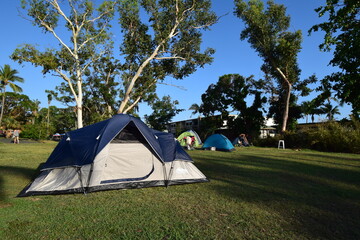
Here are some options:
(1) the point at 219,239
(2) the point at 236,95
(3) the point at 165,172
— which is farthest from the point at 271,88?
(1) the point at 219,239

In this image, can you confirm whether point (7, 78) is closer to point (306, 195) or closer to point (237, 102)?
point (237, 102)

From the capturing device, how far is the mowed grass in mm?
3461

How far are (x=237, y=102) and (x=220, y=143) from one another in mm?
18273

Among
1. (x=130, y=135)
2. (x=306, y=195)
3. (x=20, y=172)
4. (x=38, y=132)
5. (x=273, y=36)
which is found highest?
(x=273, y=36)

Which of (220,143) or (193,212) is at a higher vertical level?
(220,143)

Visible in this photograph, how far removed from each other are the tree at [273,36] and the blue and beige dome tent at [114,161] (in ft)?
71.3

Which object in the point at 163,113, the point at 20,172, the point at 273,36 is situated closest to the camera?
the point at 20,172

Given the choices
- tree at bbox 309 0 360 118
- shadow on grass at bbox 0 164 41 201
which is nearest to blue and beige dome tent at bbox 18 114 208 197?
shadow on grass at bbox 0 164 41 201

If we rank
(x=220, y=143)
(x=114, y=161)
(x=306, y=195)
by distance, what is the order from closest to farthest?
1. (x=306, y=195)
2. (x=114, y=161)
3. (x=220, y=143)

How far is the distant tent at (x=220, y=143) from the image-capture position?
17109 mm

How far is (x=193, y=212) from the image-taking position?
434 centimetres

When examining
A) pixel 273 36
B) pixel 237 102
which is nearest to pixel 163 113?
Result: pixel 237 102

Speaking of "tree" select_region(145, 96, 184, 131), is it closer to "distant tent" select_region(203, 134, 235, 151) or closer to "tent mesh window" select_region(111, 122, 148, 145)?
"distant tent" select_region(203, 134, 235, 151)

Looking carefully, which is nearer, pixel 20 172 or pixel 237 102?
pixel 20 172
